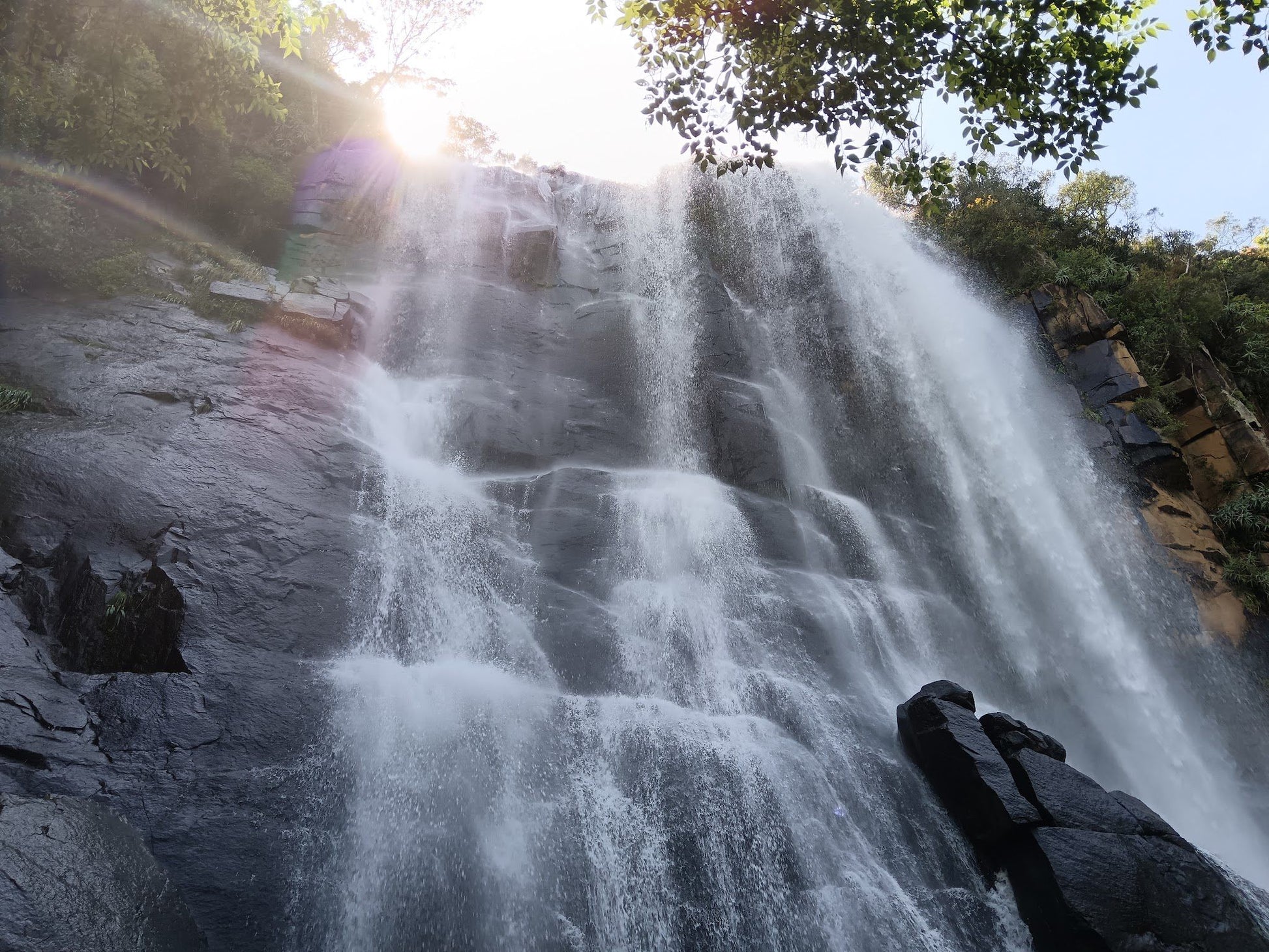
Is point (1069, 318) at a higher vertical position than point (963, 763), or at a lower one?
higher

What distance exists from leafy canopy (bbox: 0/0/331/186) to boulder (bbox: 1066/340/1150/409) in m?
18.1

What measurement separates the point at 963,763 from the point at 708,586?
→ 413 centimetres

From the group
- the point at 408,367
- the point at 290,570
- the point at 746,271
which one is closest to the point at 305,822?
the point at 290,570

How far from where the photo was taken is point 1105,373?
17.6 meters

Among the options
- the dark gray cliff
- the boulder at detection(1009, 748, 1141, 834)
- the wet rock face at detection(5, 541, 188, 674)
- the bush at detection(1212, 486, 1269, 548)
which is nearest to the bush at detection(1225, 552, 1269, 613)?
the bush at detection(1212, 486, 1269, 548)

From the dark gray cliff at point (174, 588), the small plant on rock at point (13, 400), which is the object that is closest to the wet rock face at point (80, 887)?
the dark gray cliff at point (174, 588)

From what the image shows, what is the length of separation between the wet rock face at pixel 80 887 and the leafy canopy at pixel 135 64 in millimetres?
7527

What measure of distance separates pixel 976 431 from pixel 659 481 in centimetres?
847

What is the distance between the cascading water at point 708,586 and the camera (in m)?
6.66

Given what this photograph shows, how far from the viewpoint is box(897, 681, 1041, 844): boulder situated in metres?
7.78

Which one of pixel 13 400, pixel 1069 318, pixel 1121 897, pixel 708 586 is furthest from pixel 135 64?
pixel 1069 318

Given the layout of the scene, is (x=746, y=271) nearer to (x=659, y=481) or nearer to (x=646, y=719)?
(x=659, y=481)

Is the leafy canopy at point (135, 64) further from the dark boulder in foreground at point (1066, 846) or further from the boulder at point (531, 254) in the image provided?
the dark boulder in foreground at point (1066, 846)

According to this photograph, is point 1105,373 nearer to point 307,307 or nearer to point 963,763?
point 963,763
